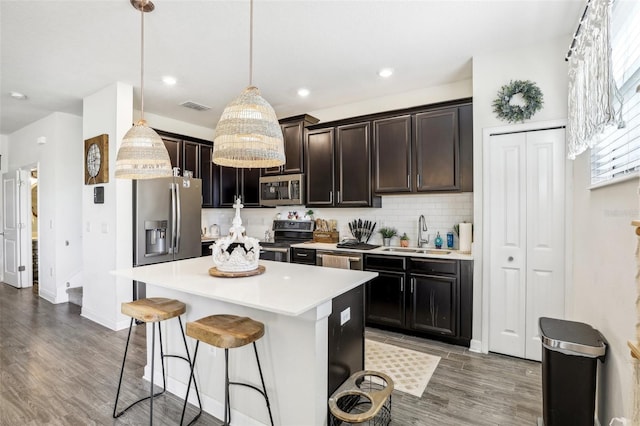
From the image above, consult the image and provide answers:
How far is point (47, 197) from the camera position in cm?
501

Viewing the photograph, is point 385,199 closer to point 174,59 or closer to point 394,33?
point 394,33

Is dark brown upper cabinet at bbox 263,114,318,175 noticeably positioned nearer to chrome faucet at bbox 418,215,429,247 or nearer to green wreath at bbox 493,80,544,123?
chrome faucet at bbox 418,215,429,247

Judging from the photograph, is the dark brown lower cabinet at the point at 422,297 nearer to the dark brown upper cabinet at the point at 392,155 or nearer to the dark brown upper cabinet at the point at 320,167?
the dark brown upper cabinet at the point at 392,155

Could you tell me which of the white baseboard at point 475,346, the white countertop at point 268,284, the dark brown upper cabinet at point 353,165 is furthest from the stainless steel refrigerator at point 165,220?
the white baseboard at point 475,346

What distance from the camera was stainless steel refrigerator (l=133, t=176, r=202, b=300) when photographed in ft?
12.6

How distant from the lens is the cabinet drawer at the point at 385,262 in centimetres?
350

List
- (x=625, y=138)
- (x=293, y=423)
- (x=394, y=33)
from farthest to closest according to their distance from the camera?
(x=394, y=33), (x=293, y=423), (x=625, y=138)

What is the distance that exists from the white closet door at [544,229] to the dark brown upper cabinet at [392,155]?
1202 millimetres

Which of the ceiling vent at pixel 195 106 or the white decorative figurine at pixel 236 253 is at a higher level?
the ceiling vent at pixel 195 106

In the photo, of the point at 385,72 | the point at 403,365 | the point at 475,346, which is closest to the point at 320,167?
the point at 385,72

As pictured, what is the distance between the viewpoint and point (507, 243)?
2.99 meters

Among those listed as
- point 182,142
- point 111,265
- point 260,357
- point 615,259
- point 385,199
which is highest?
point 182,142

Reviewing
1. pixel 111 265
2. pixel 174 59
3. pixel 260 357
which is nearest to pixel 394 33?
pixel 174 59

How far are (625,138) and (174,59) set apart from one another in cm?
352
